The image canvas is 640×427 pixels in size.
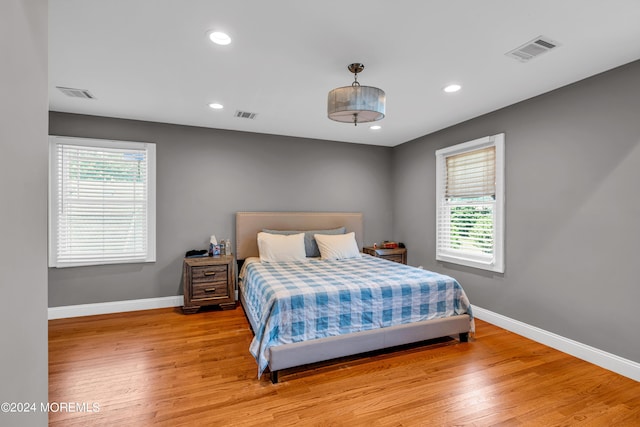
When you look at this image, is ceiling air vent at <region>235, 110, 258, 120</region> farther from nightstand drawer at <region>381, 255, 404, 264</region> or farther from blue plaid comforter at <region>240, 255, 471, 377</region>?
nightstand drawer at <region>381, 255, 404, 264</region>

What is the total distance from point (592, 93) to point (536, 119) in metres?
0.49

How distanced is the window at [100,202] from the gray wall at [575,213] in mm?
4286

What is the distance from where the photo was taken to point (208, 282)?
3975 millimetres

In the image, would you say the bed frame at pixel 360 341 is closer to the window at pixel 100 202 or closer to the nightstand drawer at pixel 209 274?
the nightstand drawer at pixel 209 274

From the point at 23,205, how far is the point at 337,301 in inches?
85.1

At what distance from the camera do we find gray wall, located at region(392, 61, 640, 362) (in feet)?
8.21

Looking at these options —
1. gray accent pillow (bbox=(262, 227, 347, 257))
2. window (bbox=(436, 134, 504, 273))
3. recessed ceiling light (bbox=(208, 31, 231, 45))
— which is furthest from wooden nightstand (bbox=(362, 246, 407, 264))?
recessed ceiling light (bbox=(208, 31, 231, 45))

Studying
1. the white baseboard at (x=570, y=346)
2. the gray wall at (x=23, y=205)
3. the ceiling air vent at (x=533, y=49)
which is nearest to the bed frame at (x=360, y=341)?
the white baseboard at (x=570, y=346)

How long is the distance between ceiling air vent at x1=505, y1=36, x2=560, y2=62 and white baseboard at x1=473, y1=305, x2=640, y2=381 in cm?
251

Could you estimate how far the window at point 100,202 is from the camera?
12.2 ft

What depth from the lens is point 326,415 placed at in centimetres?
201

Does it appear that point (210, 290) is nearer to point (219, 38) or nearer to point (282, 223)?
point (282, 223)

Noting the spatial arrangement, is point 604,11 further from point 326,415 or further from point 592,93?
point 326,415

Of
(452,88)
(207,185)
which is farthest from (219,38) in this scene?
(207,185)
